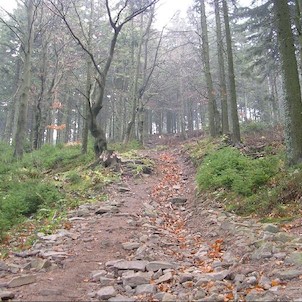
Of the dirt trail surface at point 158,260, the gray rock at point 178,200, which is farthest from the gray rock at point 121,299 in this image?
the gray rock at point 178,200

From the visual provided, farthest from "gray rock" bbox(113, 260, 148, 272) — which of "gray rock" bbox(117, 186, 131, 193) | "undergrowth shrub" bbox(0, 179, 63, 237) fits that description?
"gray rock" bbox(117, 186, 131, 193)

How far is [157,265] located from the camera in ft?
15.6

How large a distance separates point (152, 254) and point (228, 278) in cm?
145

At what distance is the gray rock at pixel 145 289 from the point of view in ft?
13.0

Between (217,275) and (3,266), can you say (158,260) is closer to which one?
(217,275)

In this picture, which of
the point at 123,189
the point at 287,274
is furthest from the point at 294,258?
the point at 123,189

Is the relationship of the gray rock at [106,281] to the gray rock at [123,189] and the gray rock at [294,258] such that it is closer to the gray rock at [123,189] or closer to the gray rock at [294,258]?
the gray rock at [294,258]

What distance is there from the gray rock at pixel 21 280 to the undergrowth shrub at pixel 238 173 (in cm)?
513

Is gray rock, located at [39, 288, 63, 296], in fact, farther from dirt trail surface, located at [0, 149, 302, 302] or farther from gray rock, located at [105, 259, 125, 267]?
gray rock, located at [105, 259, 125, 267]

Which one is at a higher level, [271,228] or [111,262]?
[271,228]

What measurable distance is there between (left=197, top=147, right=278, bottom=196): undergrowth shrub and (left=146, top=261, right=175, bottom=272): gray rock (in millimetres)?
3555

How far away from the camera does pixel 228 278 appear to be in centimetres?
423

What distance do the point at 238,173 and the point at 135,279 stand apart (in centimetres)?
546

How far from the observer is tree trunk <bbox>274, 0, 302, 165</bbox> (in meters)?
7.99
